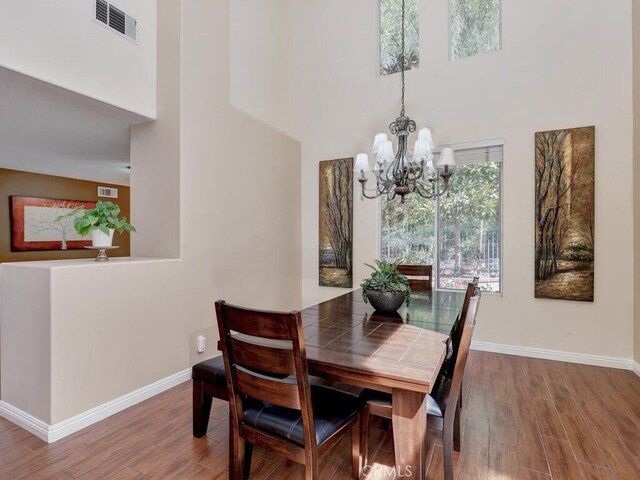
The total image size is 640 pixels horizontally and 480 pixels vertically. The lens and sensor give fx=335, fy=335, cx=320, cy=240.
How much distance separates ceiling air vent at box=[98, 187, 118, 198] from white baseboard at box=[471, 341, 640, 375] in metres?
6.90

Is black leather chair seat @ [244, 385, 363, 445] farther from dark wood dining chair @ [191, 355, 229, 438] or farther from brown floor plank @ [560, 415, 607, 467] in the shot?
brown floor plank @ [560, 415, 607, 467]

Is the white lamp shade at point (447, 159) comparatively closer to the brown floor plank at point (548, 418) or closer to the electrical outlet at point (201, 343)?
the brown floor plank at point (548, 418)

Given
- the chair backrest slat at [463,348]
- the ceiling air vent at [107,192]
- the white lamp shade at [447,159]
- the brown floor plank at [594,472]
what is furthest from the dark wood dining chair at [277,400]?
the ceiling air vent at [107,192]

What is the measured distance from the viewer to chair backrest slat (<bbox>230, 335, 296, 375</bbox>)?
1.37 metres

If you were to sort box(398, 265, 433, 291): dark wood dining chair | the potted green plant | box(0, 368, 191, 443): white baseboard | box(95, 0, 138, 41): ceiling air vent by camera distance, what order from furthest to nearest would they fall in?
1. box(398, 265, 433, 291): dark wood dining chair
2. box(95, 0, 138, 41): ceiling air vent
3. the potted green plant
4. box(0, 368, 191, 443): white baseboard

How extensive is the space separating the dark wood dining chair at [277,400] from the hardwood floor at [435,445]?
13.3 inches

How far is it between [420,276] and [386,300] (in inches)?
47.6

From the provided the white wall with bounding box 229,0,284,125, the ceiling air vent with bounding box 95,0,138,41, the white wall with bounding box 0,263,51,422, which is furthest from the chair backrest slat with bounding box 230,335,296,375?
the white wall with bounding box 229,0,284,125

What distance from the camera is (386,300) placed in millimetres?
2307

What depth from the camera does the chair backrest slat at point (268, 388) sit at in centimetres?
139

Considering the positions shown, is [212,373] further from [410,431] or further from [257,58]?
[257,58]

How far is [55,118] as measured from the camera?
120 inches

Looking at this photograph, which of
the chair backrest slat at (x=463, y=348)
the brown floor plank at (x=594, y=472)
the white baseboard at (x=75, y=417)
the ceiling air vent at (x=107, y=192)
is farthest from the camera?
the ceiling air vent at (x=107, y=192)

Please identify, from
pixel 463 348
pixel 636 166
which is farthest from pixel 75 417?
pixel 636 166
